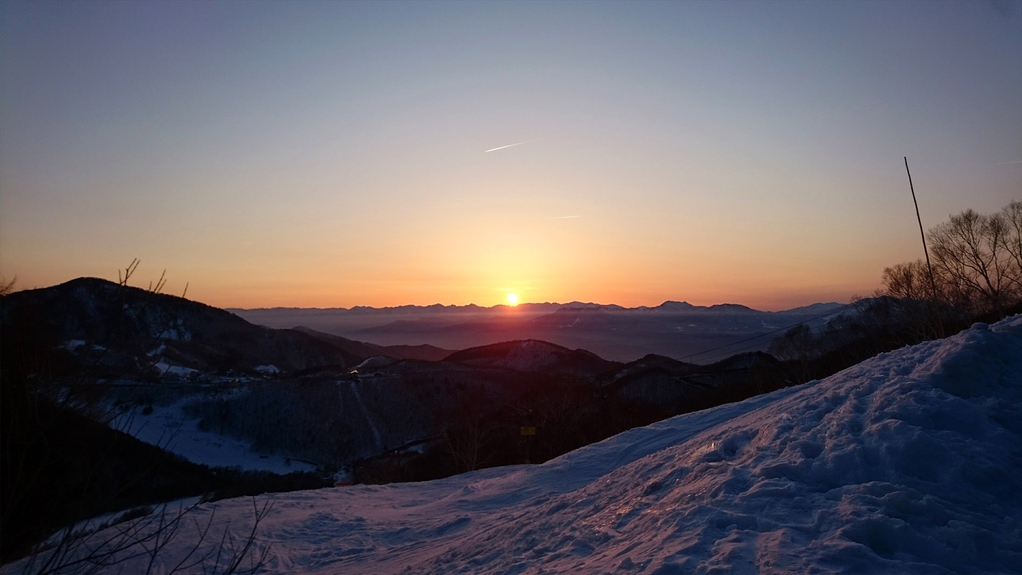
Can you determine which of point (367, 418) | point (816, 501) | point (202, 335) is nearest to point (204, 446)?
point (367, 418)

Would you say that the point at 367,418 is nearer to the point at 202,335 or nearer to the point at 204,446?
the point at 204,446

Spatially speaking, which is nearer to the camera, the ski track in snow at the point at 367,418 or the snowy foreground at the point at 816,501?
the snowy foreground at the point at 816,501

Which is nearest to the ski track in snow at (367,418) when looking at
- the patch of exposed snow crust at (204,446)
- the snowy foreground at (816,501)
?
the patch of exposed snow crust at (204,446)

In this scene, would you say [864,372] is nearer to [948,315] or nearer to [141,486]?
[948,315]

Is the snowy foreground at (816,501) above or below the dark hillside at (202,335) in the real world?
below

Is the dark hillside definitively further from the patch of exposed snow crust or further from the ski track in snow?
the ski track in snow

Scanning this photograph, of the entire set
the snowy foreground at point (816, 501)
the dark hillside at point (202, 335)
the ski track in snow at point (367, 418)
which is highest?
the dark hillside at point (202, 335)

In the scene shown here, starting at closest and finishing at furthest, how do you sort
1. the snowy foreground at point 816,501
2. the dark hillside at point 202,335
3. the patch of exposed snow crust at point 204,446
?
the snowy foreground at point 816,501, the patch of exposed snow crust at point 204,446, the dark hillside at point 202,335

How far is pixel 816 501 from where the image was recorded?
5.81 m

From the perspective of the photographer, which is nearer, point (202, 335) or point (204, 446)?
point (204, 446)

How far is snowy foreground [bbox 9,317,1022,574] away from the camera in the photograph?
16.4ft

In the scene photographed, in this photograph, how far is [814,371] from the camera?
44562 millimetres

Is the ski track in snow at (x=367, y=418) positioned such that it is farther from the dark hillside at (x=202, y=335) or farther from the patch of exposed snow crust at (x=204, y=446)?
the dark hillside at (x=202, y=335)

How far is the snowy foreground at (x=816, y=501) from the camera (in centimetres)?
499
